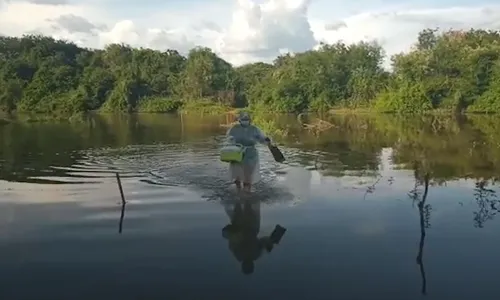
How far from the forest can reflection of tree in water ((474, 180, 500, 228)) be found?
155ft

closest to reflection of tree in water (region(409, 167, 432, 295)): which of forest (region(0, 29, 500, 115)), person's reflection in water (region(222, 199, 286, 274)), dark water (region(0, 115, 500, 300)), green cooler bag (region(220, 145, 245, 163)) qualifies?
dark water (region(0, 115, 500, 300))

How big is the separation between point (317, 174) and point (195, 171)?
3478 millimetres

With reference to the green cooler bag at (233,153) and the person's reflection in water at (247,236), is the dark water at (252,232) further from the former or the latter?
the green cooler bag at (233,153)

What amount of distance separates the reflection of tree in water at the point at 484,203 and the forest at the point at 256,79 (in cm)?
4734

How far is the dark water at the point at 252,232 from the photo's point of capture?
6641 millimetres

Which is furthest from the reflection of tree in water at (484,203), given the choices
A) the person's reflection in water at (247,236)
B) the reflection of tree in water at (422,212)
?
the person's reflection in water at (247,236)

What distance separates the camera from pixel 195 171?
1617cm

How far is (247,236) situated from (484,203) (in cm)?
511

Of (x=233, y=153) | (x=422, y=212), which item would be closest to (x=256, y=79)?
(x=233, y=153)

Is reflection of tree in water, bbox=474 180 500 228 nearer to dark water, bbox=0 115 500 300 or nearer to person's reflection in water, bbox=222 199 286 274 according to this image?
dark water, bbox=0 115 500 300

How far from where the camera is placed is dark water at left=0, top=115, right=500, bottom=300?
6.64 metres

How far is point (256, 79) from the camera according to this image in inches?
3351

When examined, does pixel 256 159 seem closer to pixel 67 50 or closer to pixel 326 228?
pixel 326 228

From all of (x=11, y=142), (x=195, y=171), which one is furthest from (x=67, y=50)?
(x=195, y=171)
